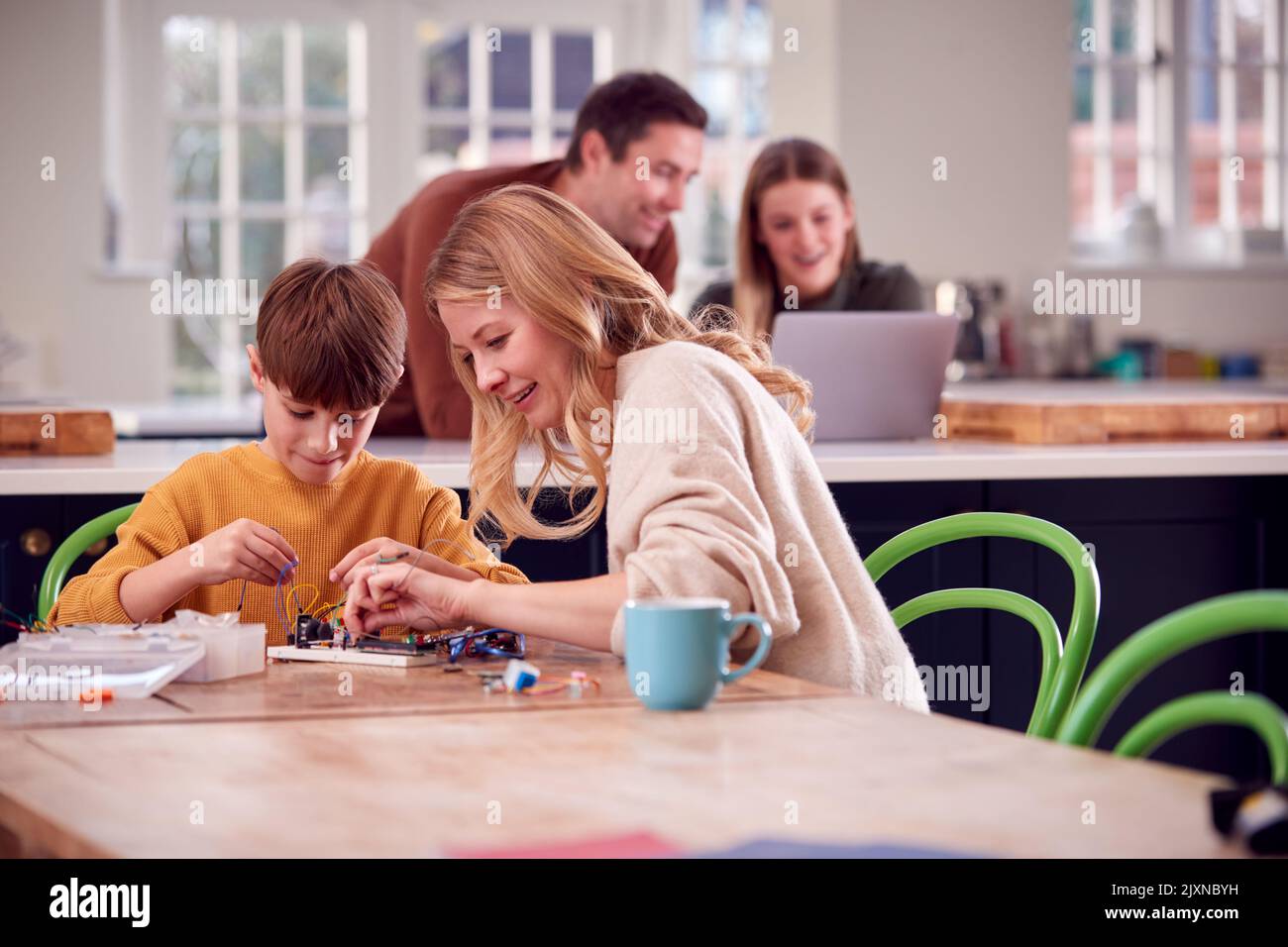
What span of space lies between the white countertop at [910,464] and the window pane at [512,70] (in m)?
3.31

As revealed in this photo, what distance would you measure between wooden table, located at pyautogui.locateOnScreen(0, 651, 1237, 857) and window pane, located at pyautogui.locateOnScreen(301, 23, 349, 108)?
4.68 m

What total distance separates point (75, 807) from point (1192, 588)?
2.09 metres

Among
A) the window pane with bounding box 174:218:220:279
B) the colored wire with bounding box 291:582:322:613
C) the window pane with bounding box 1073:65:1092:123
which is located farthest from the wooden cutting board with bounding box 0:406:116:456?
the window pane with bounding box 1073:65:1092:123

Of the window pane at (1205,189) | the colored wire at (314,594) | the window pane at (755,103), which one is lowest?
the colored wire at (314,594)

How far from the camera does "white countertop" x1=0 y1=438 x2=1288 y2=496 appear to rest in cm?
217

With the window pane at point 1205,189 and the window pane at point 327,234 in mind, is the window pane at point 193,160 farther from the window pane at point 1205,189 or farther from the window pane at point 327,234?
the window pane at point 1205,189

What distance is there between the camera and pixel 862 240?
5.59m

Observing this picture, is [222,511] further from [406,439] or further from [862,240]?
[862,240]

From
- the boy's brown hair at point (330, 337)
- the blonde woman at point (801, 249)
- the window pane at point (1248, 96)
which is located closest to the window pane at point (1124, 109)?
the window pane at point (1248, 96)

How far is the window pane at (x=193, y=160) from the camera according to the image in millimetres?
5449

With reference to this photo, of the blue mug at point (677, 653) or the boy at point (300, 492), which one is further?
the boy at point (300, 492)

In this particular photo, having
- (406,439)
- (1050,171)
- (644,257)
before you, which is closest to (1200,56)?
(1050,171)

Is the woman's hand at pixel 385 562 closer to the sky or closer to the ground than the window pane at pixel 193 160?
closer to the ground

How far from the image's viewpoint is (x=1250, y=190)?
6.33 metres
